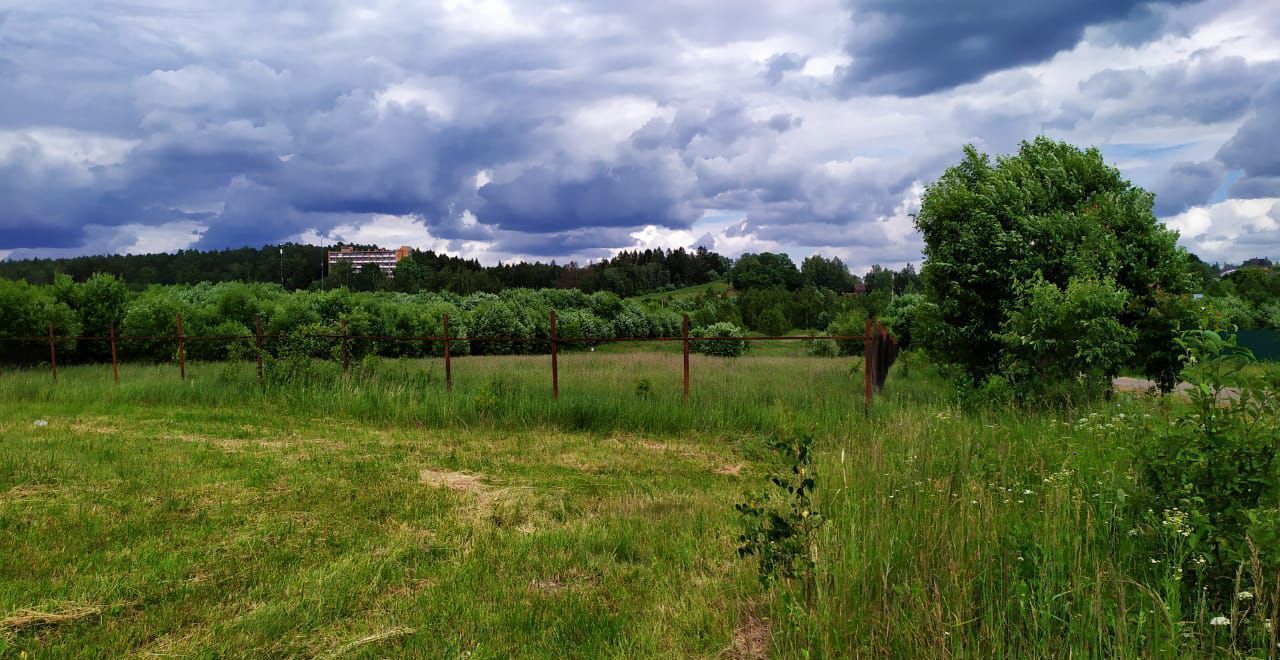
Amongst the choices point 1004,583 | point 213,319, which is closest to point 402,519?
point 1004,583

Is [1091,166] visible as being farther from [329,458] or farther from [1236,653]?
[329,458]

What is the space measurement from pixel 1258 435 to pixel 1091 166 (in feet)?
38.9

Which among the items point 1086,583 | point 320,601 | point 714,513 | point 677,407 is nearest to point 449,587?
point 320,601

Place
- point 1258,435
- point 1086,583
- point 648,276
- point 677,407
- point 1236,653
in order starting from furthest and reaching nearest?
1. point 648,276
2. point 677,407
3. point 1258,435
4. point 1086,583
5. point 1236,653

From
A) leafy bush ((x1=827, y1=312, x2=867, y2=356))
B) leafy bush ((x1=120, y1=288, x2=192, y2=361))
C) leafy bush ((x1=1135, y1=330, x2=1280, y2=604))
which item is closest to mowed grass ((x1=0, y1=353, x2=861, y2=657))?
leafy bush ((x1=1135, y1=330, x2=1280, y2=604))

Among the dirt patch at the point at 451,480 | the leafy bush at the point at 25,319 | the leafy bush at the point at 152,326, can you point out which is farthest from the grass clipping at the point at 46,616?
the leafy bush at the point at 25,319

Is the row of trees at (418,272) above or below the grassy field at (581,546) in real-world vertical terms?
above

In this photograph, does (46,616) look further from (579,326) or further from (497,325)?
(579,326)

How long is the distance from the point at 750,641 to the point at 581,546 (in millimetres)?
2110

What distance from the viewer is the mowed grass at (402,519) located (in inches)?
179

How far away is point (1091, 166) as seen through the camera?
13.7 meters

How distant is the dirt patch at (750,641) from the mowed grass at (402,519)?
17 mm

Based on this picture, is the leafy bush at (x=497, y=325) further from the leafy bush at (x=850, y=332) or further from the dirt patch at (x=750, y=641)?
the dirt patch at (x=750, y=641)

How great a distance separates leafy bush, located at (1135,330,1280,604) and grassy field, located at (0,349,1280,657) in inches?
7.7
